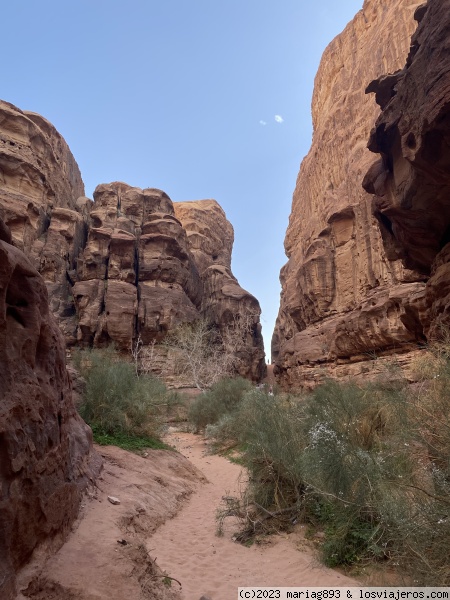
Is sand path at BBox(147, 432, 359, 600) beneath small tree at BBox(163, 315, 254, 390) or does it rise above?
beneath

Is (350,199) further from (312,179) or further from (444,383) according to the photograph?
(444,383)

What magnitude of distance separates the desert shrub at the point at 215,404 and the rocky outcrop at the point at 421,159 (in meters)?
10.1

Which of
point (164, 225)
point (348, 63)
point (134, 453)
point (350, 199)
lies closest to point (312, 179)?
point (350, 199)

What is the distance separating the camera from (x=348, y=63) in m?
27.3

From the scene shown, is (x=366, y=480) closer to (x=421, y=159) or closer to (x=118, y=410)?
(x=421, y=159)

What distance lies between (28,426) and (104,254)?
2792cm

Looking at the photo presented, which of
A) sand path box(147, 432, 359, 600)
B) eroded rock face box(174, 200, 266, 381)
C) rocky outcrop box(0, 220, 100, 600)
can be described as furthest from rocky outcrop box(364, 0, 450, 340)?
eroded rock face box(174, 200, 266, 381)

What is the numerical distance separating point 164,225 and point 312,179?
12.7m

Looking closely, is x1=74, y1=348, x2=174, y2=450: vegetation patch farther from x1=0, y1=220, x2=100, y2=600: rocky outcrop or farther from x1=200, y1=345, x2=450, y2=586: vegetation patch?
x1=0, y1=220, x2=100, y2=600: rocky outcrop

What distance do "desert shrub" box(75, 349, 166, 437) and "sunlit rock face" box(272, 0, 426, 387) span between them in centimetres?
974

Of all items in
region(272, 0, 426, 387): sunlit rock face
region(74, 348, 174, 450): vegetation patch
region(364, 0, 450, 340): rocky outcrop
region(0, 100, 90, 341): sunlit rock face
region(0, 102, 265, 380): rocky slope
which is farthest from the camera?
region(0, 102, 265, 380): rocky slope

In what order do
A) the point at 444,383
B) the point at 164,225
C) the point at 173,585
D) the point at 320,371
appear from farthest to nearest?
the point at 164,225, the point at 320,371, the point at 444,383, the point at 173,585

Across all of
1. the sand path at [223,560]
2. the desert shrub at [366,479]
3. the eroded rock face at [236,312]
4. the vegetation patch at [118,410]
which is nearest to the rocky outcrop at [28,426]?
the sand path at [223,560]

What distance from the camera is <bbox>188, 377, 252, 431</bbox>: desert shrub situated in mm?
17234
